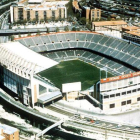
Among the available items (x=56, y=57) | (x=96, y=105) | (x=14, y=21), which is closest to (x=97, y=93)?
(x=96, y=105)

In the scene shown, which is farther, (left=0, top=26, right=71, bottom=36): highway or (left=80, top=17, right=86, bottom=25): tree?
(left=80, top=17, right=86, bottom=25): tree

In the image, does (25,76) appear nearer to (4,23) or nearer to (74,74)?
(74,74)

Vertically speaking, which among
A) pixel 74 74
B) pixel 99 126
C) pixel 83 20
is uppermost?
pixel 83 20

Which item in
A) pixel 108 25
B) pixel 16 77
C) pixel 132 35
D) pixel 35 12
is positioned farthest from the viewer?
pixel 35 12

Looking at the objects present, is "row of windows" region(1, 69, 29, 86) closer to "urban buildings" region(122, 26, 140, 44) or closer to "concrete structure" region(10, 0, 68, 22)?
"urban buildings" region(122, 26, 140, 44)

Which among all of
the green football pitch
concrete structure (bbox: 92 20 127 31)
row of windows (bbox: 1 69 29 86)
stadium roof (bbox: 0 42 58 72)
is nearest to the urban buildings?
the green football pitch

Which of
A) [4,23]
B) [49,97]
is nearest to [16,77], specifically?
[49,97]

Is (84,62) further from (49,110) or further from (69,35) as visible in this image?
(49,110)
